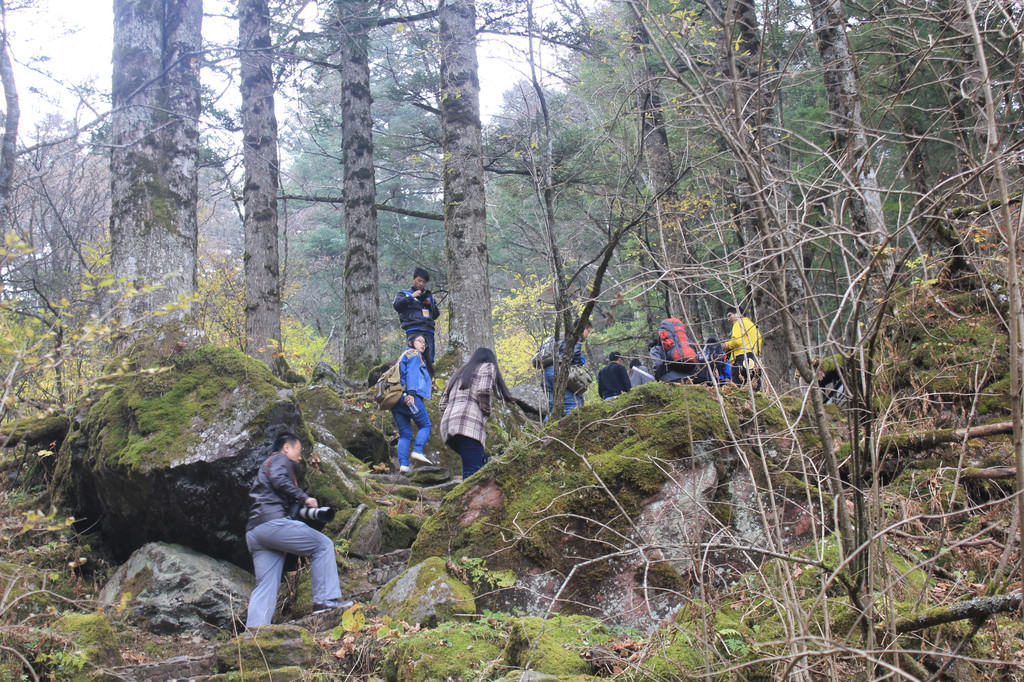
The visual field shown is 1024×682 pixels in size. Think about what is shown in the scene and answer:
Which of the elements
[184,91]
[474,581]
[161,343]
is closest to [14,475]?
[161,343]

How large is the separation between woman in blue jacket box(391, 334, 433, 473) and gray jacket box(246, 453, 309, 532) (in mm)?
2855

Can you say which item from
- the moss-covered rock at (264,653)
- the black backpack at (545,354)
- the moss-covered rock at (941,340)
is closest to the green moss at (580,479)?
the black backpack at (545,354)

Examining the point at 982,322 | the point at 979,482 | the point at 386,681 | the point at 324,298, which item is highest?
the point at 324,298

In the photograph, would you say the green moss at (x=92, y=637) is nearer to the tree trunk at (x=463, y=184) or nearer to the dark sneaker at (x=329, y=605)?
the dark sneaker at (x=329, y=605)

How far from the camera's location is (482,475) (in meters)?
5.11

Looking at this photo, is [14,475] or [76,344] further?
[14,475]

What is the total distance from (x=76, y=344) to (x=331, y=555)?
2490mm

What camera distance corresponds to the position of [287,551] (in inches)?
206

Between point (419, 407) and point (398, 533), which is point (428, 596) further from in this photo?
point (419, 407)

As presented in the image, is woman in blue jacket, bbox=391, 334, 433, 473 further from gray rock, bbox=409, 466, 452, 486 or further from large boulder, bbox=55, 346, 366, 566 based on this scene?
large boulder, bbox=55, 346, 366, 566

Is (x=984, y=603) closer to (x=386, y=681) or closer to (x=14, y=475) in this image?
(x=386, y=681)

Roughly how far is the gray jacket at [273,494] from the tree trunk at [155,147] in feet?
11.4

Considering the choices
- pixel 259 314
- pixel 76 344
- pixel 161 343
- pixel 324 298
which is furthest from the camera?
pixel 324 298

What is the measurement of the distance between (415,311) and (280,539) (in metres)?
4.84
